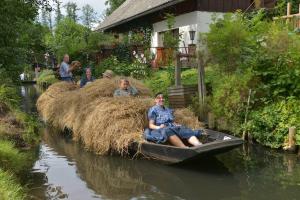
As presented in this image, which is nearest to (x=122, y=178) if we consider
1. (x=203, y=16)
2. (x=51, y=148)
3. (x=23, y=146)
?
(x=23, y=146)

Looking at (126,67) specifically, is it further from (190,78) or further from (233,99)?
(233,99)

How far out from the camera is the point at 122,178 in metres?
9.95

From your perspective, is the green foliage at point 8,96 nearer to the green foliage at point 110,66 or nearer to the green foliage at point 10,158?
the green foliage at point 10,158

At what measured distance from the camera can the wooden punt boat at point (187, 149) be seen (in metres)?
9.45

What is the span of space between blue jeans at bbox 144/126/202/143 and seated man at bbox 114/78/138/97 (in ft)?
6.96

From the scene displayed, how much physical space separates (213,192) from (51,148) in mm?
5683

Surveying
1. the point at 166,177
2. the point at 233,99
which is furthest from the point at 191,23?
the point at 166,177

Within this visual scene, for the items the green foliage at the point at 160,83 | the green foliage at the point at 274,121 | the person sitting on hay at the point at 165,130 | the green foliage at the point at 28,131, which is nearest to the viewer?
the green foliage at the point at 28,131

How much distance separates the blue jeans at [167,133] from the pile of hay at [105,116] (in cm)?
25

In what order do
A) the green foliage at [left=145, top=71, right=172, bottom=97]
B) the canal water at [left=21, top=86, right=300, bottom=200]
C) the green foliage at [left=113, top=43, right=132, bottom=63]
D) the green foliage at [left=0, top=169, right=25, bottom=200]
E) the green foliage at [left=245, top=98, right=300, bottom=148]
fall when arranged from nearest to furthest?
the green foliage at [left=0, top=169, right=25, bottom=200] < the canal water at [left=21, top=86, right=300, bottom=200] < the green foliage at [left=245, top=98, right=300, bottom=148] < the green foliage at [left=145, top=71, right=172, bottom=97] < the green foliage at [left=113, top=43, right=132, bottom=63]

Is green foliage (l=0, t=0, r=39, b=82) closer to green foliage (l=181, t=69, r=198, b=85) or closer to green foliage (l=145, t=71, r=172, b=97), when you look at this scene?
green foliage (l=145, t=71, r=172, b=97)

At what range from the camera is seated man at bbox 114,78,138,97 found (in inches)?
496

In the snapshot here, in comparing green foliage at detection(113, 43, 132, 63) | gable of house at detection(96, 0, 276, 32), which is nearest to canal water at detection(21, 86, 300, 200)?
gable of house at detection(96, 0, 276, 32)

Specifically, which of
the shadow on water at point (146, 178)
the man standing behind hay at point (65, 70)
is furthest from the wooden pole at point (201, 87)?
the man standing behind hay at point (65, 70)
